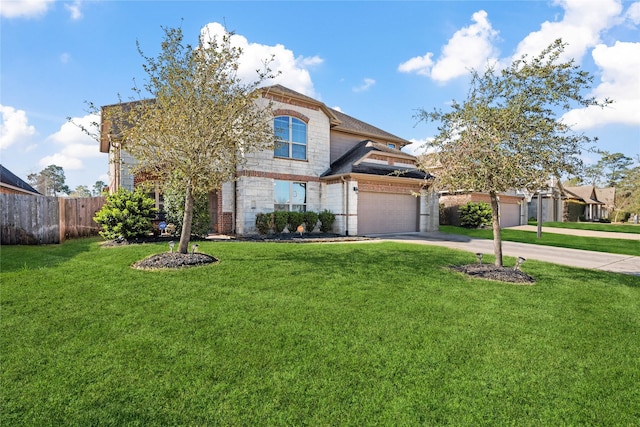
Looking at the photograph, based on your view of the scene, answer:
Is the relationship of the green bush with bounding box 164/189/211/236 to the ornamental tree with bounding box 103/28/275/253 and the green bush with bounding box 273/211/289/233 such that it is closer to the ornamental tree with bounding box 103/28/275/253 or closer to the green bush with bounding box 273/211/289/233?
the green bush with bounding box 273/211/289/233

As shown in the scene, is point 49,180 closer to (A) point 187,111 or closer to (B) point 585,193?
(A) point 187,111

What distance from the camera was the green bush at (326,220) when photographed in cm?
1612

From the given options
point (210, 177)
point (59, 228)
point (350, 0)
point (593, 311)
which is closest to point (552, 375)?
point (593, 311)

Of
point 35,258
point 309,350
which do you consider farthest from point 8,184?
point 309,350

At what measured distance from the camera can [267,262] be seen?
790 cm

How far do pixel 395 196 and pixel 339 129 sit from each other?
4.94 metres

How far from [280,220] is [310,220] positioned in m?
1.60

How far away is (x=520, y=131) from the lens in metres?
7.12

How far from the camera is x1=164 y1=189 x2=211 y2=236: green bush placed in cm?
1234

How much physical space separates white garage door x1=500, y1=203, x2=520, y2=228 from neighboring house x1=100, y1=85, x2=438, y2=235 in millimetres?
10441

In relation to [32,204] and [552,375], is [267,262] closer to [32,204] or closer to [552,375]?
[552,375]

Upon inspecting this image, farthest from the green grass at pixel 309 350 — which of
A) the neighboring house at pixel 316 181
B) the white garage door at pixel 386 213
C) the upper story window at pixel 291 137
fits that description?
the upper story window at pixel 291 137

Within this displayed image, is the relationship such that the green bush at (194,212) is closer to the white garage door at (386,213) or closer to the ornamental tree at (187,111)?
the ornamental tree at (187,111)

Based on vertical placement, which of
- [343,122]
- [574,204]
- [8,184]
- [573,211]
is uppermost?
[343,122]
